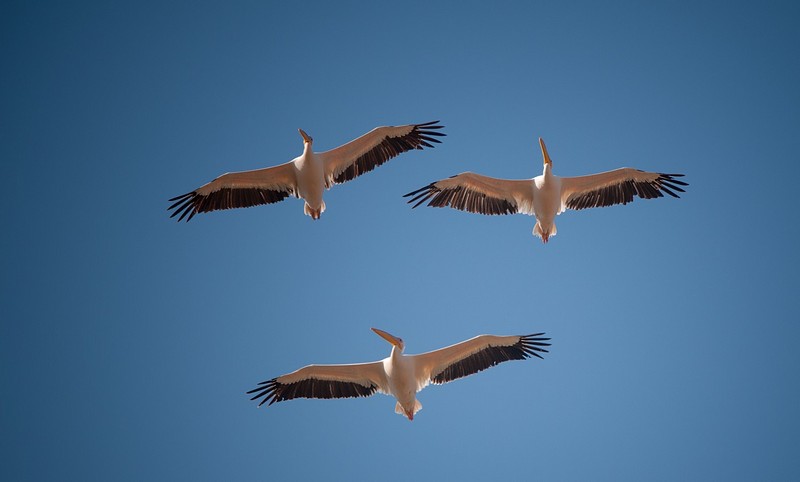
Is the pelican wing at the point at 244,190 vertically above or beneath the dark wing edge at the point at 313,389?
above

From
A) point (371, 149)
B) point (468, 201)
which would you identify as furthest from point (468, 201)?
point (371, 149)

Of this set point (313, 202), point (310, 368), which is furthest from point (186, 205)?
point (310, 368)

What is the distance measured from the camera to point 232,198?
1352cm

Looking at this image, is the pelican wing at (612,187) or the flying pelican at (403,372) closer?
the flying pelican at (403,372)

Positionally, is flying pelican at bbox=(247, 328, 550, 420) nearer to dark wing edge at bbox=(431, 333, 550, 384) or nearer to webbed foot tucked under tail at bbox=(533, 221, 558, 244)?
dark wing edge at bbox=(431, 333, 550, 384)

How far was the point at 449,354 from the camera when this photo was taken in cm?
1225

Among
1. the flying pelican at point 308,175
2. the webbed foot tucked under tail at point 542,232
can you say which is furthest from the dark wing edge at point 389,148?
the webbed foot tucked under tail at point 542,232

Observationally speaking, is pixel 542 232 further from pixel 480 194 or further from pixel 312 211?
Answer: pixel 312 211

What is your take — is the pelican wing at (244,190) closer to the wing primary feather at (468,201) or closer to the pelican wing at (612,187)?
the wing primary feather at (468,201)

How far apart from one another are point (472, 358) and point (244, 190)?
15.6 feet

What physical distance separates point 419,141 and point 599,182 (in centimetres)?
326

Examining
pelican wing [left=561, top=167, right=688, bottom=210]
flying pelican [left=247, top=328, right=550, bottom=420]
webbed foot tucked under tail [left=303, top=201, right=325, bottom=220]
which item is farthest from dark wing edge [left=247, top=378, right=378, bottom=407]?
pelican wing [left=561, top=167, right=688, bottom=210]

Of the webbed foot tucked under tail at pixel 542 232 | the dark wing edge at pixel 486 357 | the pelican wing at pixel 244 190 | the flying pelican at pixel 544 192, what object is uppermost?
the pelican wing at pixel 244 190

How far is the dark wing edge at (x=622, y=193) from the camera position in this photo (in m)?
13.6
